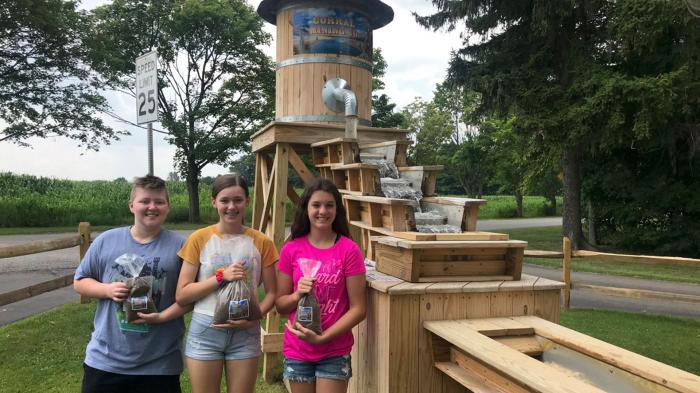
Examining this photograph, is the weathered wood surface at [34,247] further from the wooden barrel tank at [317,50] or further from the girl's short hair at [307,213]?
the girl's short hair at [307,213]

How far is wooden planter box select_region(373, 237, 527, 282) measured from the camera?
9.84 ft

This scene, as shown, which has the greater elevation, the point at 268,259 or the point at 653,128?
the point at 653,128

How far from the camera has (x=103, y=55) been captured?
1980 cm

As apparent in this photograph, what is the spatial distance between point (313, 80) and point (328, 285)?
3.41m

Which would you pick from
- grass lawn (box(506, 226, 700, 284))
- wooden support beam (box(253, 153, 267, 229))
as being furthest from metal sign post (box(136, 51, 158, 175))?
grass lawn (box(506, 226, 700, 284))

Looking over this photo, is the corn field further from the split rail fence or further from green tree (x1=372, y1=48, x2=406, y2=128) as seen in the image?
the split rail fence


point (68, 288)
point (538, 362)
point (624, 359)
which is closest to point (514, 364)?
point (538, 362)

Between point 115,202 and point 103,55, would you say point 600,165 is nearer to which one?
point 103,55

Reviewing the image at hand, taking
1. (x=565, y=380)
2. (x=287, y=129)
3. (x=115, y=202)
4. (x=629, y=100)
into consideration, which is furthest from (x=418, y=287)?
(x=115, y=202)

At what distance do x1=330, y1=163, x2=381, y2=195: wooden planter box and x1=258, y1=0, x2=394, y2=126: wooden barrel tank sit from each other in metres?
0.96

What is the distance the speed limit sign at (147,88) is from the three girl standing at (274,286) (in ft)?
8.44

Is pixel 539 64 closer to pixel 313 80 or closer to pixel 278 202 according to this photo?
pixel 313 80

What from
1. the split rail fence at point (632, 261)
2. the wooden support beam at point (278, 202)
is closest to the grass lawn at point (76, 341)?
the wooden support beam at point (278, 202)

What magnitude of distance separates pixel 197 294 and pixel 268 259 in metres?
0.41
